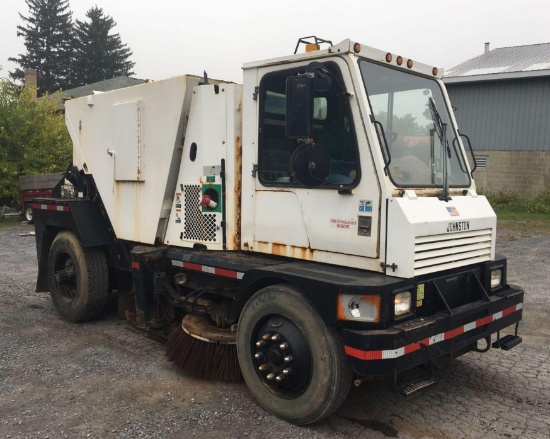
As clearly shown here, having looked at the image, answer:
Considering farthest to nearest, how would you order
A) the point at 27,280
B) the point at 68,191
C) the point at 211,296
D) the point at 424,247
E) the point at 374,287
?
the point at 27,280
the point at 68,191
the point at 211,296
the point at 424,247
the point at 374,287

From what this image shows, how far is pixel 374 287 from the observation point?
10.8 feet

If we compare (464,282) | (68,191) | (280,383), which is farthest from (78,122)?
(464,282)

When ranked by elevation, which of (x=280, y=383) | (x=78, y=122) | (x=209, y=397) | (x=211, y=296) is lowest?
(x=209, y=397)

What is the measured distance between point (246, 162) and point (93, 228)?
2470 mm

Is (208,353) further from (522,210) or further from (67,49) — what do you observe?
(67,49)

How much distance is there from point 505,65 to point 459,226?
18.4 metres

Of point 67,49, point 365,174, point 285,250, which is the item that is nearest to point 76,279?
point 285,250

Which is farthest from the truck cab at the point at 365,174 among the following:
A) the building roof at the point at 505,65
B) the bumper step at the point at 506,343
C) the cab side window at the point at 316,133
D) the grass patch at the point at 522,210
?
the building roof at the point at 505,65

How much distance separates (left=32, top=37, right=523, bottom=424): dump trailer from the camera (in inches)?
136

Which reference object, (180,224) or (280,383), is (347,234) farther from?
(180,224)

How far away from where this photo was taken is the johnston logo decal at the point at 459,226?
148 inches

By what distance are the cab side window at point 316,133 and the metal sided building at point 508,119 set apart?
16.0 metres

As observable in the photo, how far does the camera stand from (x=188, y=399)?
13.5 ft

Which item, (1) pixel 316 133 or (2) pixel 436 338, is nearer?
(2) pixel 436 338
